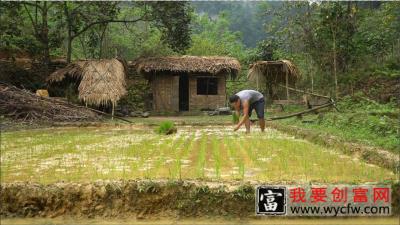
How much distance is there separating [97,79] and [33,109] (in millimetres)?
5276

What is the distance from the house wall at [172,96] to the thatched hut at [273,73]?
8.34 ft

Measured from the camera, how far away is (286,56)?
72.6ft

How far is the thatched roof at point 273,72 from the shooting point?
673 inches

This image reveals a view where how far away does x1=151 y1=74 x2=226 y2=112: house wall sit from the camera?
19391 mm

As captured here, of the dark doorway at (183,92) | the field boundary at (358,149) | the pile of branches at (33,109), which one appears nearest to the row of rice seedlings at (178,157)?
the field boundary at (358,149)

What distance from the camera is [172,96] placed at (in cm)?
1950

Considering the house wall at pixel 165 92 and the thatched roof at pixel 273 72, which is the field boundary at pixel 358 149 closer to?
the thatched roof at pixel 273 72

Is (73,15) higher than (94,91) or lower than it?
higher

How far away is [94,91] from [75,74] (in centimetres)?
207

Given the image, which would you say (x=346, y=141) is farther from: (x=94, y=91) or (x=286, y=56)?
(x=286, y=56)

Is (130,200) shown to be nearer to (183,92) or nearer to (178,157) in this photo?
(178,157)

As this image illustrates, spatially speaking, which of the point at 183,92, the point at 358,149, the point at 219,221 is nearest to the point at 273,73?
the point at 183,92

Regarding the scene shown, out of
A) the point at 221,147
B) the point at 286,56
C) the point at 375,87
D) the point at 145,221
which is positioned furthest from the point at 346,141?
the point at 286,56

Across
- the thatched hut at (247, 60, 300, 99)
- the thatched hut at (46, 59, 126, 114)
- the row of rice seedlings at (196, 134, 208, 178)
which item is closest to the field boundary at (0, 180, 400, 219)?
the row of rice seedlings at (196, 134, 208, 178)
